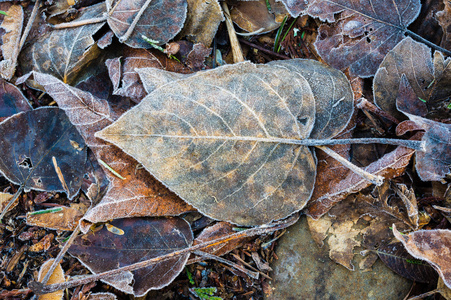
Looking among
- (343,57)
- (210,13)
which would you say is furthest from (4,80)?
(343,57)

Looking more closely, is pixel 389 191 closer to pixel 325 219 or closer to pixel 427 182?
pixel 427 182

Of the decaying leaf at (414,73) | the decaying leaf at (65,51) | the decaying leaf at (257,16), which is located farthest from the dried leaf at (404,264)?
the decaying leaf at (65,51)

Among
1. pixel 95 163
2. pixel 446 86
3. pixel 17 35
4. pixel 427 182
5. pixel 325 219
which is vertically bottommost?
pixel 325 219

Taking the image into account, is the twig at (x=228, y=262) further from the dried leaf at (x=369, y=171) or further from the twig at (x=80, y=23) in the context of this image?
the twig at (x=80, y=23)

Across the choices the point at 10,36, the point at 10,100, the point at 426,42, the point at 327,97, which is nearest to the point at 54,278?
the point at 10,100

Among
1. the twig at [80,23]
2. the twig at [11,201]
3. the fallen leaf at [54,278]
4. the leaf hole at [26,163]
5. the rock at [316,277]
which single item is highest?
the twig at [80,23]

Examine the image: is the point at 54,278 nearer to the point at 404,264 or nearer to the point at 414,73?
the point at 404,264
